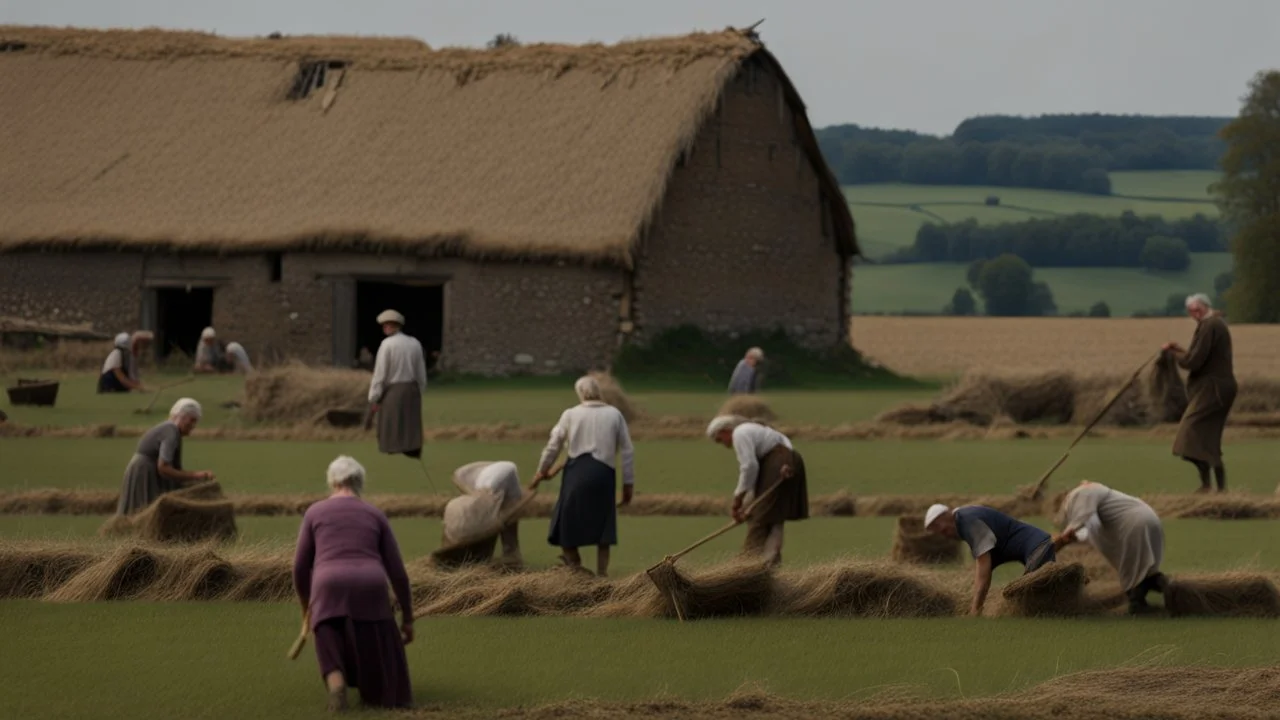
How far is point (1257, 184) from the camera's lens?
81.9m

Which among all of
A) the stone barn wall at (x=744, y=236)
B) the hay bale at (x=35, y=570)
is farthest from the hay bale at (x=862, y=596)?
the stone barn wall at (x=744, y=236)

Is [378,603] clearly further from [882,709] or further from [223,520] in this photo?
[223,520]

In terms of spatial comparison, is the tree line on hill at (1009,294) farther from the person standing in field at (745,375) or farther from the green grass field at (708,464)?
the green grass field at (708,464)

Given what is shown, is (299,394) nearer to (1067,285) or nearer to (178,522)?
(178,522)

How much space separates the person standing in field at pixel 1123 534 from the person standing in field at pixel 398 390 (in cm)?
919

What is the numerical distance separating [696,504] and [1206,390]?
200 inches

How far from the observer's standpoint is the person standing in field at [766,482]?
17.0m

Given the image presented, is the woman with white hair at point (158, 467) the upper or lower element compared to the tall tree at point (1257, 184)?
lower

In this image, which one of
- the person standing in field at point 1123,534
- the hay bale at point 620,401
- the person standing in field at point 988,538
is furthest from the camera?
the hay bale at point 620,401

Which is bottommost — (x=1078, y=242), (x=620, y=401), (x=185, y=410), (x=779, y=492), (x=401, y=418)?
(x=779, y=492)

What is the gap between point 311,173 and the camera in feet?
151

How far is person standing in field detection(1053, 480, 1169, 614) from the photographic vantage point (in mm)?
14469

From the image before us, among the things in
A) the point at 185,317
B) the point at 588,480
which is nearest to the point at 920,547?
the point at 588,480

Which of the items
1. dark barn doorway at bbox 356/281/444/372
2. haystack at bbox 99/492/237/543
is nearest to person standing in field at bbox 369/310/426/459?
haystack at bbox 99/492/237/543
